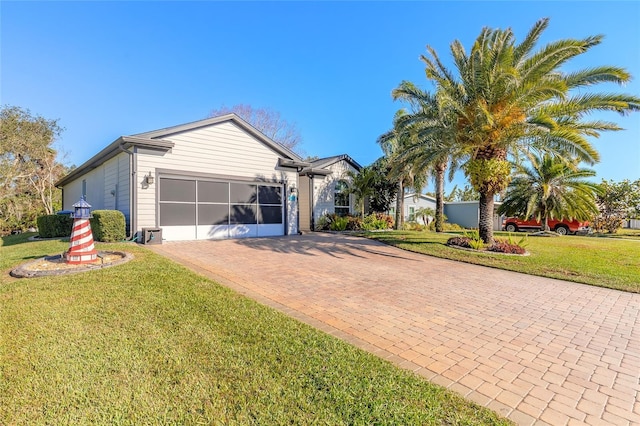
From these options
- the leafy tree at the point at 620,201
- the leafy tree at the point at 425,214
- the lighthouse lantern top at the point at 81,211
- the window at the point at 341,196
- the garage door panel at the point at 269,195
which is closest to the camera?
the lighthouse lantern top at the point at 81,211

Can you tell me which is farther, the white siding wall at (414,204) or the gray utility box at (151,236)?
the white siding wall at (414,204)

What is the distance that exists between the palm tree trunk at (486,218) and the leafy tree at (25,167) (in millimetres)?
29499

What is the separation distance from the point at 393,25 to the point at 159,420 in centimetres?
1393

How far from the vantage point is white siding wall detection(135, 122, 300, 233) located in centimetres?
1090

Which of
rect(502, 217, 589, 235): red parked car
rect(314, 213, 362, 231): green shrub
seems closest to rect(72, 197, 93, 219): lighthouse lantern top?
rect(314, 213, 362, 231): green shrub

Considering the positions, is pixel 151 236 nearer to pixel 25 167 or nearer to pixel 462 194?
pixel 25 167

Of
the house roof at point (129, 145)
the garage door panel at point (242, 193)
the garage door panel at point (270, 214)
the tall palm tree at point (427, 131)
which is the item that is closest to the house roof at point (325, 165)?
the garage door panel at point (270, 214)

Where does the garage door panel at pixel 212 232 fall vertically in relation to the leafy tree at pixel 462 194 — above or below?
below

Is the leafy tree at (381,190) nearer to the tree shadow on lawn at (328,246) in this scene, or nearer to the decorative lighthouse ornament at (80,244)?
the tree shadow on lawn at (328,246)

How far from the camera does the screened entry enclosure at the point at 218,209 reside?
37.9 feet

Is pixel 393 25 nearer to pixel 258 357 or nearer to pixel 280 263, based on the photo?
pixel 280 263

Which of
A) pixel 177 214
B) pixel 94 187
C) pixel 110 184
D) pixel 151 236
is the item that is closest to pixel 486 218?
pixel 177 214

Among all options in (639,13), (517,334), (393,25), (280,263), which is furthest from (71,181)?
(639,13)

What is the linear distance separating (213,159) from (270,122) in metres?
19.3
